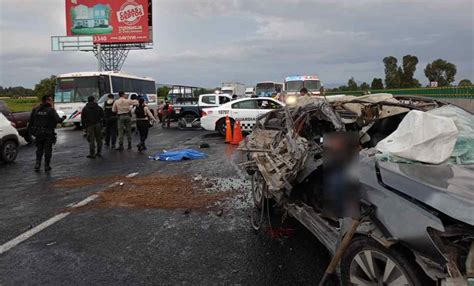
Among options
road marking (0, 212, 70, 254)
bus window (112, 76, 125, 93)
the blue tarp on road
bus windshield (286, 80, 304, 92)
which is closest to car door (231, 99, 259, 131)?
the blue tarp on road

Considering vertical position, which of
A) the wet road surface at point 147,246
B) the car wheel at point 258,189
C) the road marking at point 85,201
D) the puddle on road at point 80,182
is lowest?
the wet road surface at point 147,246

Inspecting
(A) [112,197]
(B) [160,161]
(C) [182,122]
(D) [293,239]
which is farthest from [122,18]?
(D) [293,239]

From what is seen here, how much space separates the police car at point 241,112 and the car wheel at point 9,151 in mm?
7421

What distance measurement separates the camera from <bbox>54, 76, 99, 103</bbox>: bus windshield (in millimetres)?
22391

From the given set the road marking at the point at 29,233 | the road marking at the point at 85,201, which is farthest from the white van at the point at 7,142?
the road marking at the point at 29,233

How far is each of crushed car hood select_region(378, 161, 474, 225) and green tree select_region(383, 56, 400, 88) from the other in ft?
155

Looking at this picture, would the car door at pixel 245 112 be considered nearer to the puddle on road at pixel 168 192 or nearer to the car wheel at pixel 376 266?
the puddle on road at pixel 168 192

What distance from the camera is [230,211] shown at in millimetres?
6305

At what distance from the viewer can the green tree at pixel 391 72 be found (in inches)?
1873

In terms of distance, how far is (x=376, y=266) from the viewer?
2922mm

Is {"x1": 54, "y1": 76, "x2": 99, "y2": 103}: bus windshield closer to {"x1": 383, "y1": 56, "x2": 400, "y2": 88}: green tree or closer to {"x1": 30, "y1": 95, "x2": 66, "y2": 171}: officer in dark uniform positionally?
{"x1": 30, "y1": 95, "x2": 66, "y2": 171}: officer in dark uniform

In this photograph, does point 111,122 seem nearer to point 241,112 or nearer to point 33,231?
point 241,112

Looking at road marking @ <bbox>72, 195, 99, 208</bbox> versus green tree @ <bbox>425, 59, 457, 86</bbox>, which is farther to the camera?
green tree @ <bbox>425, 59, 457, 86</bbox>

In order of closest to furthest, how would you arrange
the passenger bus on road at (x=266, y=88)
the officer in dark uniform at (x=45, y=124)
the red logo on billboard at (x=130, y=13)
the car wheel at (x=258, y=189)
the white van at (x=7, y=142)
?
the car wheel at (x=258, y=189)
the officer in dark uniform at (x=45, y=124)
the white van at (x=7, y=142)
the passenger bus on road at (x=266, y=88)
the red logo on billboard at (x=130, y=13)
